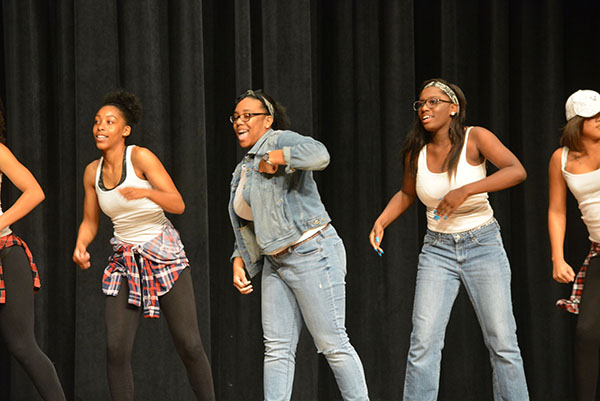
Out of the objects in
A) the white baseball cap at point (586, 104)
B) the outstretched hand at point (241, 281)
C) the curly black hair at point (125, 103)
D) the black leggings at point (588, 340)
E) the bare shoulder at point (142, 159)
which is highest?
the curly black hair at point (125, 103)

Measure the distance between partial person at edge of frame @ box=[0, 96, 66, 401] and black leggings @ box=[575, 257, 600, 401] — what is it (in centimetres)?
213

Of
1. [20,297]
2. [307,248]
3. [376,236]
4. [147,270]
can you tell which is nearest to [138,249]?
[147,270]

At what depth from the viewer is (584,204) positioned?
119 inches

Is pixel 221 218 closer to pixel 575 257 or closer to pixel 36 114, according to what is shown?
pixel 36 114

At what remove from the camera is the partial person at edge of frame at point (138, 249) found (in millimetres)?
3018

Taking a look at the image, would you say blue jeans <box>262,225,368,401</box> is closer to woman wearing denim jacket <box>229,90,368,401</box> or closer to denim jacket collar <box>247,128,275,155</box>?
woman wearing denim jacket <box>229,90,368,401</box>

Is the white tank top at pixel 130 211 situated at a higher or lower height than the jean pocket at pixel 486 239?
higher

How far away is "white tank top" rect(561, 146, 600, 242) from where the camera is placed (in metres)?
2.97

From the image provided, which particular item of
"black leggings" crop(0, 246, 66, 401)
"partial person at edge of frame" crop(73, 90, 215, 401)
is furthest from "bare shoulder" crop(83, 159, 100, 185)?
"black leggings" crop(0, 246, 66, 401)

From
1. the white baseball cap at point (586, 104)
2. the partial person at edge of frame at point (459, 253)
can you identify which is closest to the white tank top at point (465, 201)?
the partial person at edge of frame at point (459, 253)

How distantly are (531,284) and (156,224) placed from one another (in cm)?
249

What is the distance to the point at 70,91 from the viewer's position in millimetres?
4164

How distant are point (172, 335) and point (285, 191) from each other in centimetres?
86

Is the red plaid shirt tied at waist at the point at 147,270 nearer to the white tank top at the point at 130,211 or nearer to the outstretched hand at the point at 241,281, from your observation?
Result: the white tank top at the point at 130,211
